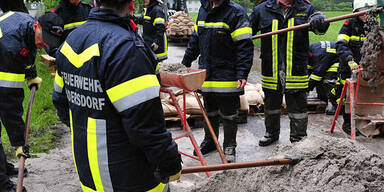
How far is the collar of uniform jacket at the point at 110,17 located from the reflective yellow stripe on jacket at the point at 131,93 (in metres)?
0.33

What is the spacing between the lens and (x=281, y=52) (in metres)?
4.32

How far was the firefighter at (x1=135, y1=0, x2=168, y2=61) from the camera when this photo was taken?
659 centimetres

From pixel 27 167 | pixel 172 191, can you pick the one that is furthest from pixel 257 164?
pixel 27 167

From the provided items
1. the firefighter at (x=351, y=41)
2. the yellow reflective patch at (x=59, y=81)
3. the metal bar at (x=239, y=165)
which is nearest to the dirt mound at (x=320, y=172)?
the metal bar at (x=239, y=165)

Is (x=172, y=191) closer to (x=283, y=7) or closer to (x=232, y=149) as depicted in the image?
(x=232, y=149)

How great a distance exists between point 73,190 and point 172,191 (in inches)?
42.3

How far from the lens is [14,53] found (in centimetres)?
326

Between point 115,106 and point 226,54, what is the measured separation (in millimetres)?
2558

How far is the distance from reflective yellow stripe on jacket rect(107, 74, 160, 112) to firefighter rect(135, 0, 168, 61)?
16.7 ft

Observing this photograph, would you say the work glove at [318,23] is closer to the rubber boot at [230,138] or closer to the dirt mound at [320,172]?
the rubber boot at [230,138]

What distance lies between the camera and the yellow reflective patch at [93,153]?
1.77 meters

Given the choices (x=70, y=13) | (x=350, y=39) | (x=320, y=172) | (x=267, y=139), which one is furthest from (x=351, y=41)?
(x=70, y=13)

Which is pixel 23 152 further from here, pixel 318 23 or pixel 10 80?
pixel 318 23

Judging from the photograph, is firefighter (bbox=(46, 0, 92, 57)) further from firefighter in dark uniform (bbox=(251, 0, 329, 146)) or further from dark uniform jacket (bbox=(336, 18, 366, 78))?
dark uniform jacket (bbox=(336, 18, 366, 78))
